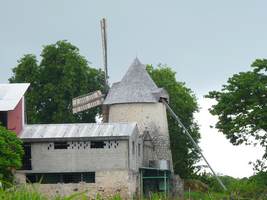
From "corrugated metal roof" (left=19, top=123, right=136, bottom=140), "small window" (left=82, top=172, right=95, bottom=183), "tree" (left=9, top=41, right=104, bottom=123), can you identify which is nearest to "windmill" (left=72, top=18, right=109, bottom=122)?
"tree" (left=9, top=41, right=104, bottom=123)

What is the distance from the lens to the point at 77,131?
41.0m

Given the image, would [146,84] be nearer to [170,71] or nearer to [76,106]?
[76,106]

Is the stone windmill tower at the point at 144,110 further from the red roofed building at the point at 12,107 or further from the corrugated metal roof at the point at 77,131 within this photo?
the red roofed building at the point at 12,107

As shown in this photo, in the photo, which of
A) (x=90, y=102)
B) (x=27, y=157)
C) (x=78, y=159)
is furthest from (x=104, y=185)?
(x=90, y=102)

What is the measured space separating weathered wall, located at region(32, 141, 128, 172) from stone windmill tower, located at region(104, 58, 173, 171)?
19.6 ft

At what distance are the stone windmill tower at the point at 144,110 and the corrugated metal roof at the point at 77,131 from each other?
4720 mm

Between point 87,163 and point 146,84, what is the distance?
10.1 m

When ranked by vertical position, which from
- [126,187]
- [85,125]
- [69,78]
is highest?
[69,78]

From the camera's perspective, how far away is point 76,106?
1977 inches

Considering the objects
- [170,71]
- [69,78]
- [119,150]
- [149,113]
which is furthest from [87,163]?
[170,71]

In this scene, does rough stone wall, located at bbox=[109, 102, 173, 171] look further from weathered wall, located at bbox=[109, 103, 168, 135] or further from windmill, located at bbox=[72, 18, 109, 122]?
windmill, located at bbox=[72, 18, 109, 122]

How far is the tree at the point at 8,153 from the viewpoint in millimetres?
35094

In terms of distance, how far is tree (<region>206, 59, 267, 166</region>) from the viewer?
36.0m

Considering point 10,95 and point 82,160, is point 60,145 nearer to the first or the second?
point 82,160
